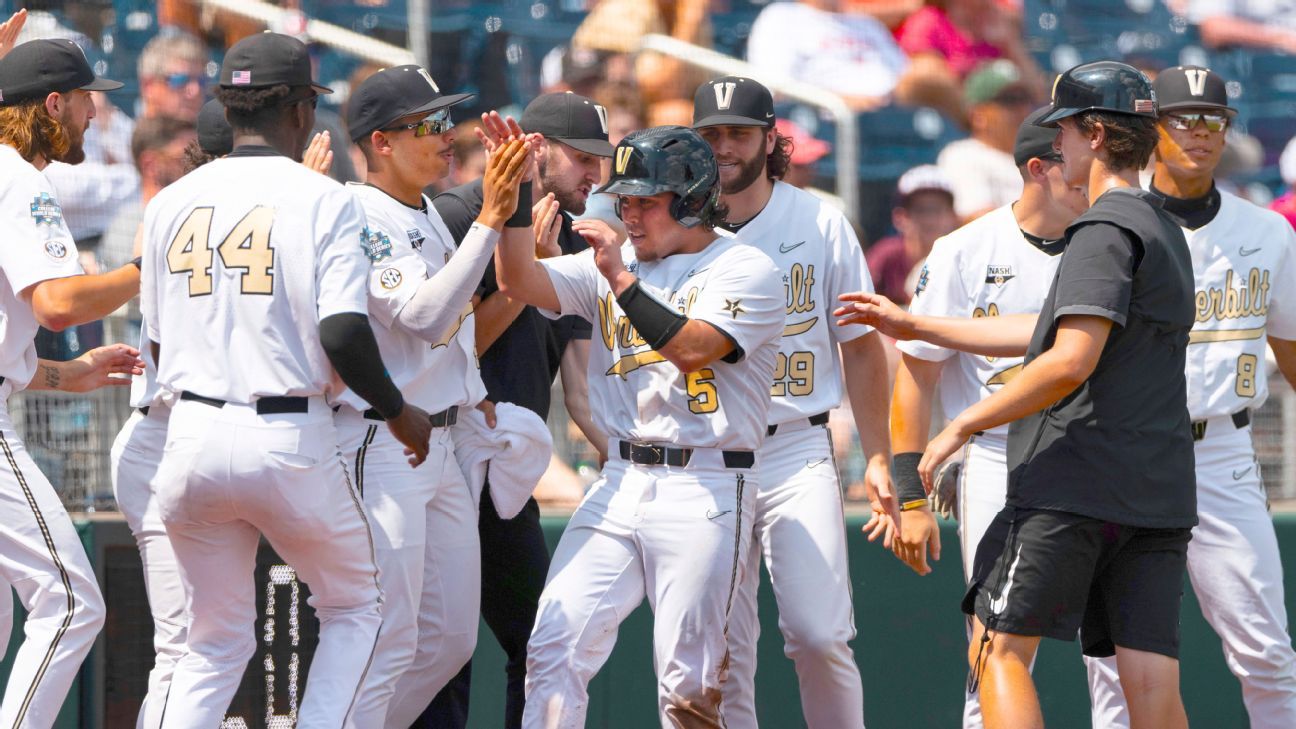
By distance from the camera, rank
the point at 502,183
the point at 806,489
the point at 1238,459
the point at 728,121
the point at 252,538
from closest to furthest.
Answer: the point at 252,538, the point at 502,183, the point at 806,489, the point at 728,121, the point at 1238,459

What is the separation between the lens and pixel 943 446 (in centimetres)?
389

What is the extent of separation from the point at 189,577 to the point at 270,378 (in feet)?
1.83

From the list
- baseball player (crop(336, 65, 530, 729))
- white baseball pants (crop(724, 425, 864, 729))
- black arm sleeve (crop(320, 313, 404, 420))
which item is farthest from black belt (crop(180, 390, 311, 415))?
white baseball pants (crop(724, 425, 864, 729))

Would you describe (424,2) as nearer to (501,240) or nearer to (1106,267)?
(501,240)

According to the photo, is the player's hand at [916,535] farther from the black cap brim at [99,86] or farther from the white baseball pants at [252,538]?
the black cap brim at [99,86]

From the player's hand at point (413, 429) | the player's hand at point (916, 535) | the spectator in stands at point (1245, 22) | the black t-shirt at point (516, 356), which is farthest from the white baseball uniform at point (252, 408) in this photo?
the spectator in stands at point (1245, 22)

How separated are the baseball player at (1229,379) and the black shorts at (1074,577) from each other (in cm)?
84

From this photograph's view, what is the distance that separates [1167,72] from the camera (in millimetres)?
4875

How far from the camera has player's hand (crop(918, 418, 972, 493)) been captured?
3725 mm

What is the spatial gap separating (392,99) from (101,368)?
1.16 m

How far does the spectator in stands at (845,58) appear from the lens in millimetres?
7961

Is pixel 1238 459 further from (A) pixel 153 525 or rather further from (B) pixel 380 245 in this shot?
(A) pixel 153 525

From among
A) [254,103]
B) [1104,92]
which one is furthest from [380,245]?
[1104,92]

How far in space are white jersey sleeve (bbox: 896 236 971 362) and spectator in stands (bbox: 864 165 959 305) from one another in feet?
7.24
